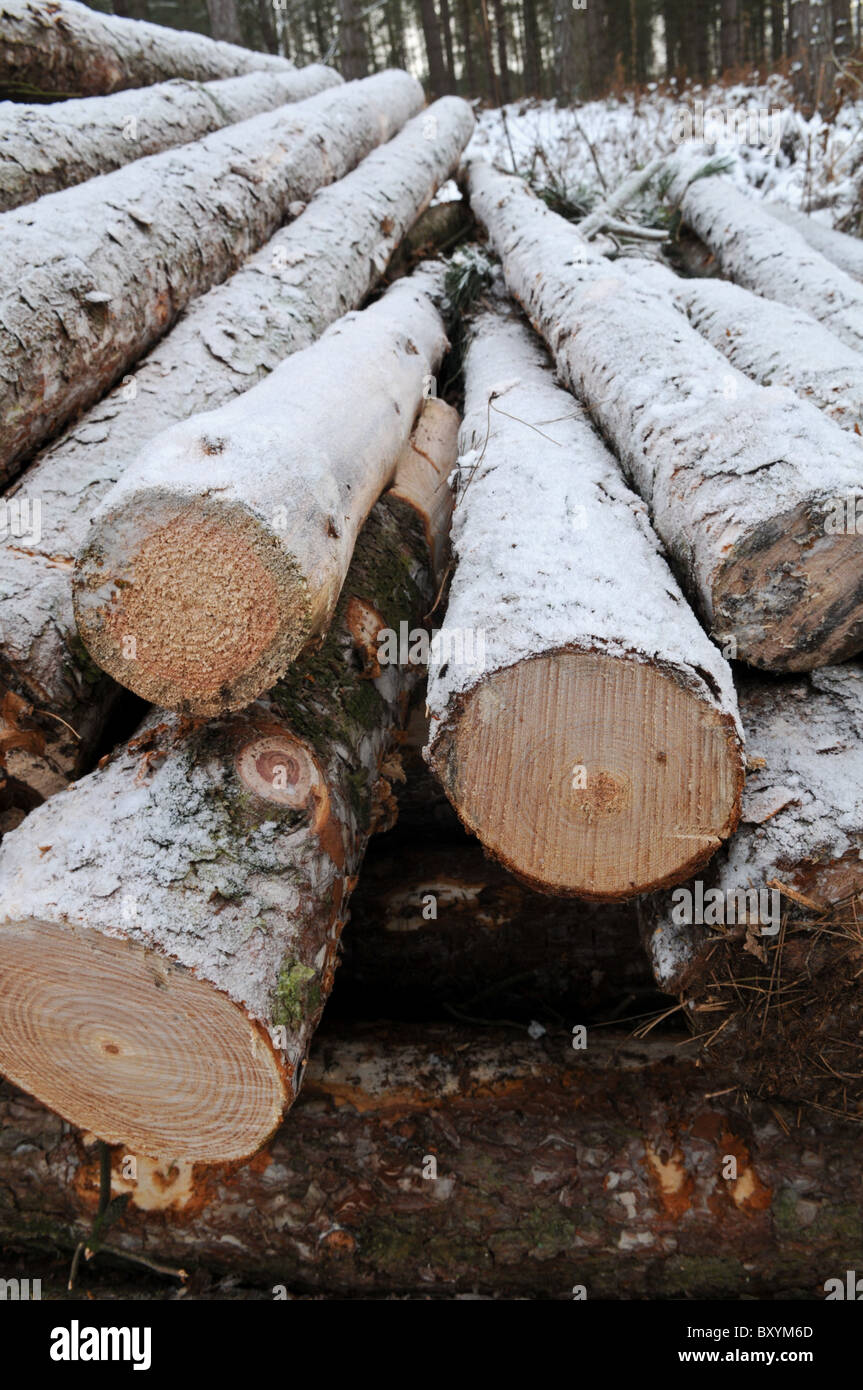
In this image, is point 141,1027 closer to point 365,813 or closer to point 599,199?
point 365,813

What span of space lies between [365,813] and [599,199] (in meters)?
5.22

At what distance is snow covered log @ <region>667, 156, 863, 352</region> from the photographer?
349 centimetres

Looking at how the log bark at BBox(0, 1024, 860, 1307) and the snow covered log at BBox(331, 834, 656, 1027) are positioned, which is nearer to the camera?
the log bark at BBox(0, 1024, 860, 1307)

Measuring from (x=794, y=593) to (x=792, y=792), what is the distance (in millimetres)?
420

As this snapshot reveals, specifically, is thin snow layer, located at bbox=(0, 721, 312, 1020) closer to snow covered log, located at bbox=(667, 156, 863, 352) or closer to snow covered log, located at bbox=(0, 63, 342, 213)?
snow covered log, located at bbox=(0, 63, 342, 213)

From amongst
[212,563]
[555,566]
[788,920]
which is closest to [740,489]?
[555,566]

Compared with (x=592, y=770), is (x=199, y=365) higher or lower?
higher

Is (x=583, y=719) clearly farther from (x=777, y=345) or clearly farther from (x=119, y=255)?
(x=119, y=255)

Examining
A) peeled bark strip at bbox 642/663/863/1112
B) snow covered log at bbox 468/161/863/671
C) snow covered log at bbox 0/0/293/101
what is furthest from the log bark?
snow covered log at bbox 0/0/293/101

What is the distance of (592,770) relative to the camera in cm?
157

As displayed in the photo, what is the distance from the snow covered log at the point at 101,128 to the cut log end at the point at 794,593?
282 cm

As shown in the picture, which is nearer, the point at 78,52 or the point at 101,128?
the point at 101,128

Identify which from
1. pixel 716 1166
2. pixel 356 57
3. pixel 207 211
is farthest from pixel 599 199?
pixel 356 57

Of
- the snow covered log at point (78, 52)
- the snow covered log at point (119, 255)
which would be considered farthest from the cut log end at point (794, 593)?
the snow covered log at point (78, 52)
